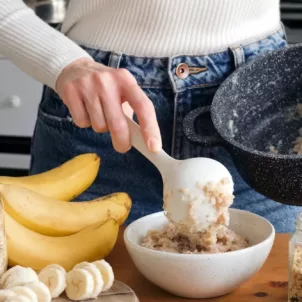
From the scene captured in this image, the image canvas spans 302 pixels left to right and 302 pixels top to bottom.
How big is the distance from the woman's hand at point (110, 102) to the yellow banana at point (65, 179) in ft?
0.35

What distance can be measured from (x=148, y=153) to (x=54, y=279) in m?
0.17

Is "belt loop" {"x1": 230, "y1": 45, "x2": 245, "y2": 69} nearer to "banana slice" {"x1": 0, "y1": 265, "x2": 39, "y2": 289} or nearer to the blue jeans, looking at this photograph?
the blue jeans

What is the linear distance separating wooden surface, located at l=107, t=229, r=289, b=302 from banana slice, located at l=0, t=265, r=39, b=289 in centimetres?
12

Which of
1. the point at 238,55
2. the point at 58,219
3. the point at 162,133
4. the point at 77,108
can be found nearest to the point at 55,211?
the point at 58,219

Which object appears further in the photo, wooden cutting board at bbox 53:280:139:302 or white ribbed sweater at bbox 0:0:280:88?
white ribbed sweater at bbox 0:0:280:88

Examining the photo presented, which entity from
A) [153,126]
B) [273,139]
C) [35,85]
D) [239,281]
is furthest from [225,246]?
[35,85]

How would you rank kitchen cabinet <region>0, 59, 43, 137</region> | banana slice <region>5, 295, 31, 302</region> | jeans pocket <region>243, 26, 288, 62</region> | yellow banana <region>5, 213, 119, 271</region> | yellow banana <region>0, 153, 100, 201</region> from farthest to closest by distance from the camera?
kitchen cabinet <region>0, 59, 43, 137</region>
jeans pocket <region>243, 26, 288, 62</region>
yellow banana <region>0, 153, 100, 201</region>
yellow banana <region>5, 213, 119, 271</region>
banana slice <region>5, 295, 31, 302</region>

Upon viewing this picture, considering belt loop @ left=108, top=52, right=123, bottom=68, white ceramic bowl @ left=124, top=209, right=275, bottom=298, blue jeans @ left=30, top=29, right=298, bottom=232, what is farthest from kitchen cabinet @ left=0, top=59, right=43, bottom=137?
white ceramic bowl @ left=124, top=209, right=275, bottom=298

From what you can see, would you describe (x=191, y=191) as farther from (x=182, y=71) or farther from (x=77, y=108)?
(x=182, y=71)

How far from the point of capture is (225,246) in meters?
0.84

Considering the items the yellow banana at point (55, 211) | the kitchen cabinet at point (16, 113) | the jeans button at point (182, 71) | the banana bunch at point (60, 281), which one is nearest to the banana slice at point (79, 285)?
the banana bunch at point (60, 281)

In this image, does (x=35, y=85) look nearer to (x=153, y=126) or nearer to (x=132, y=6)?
(x=132, y=6)

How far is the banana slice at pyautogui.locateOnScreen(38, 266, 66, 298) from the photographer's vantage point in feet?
2.58

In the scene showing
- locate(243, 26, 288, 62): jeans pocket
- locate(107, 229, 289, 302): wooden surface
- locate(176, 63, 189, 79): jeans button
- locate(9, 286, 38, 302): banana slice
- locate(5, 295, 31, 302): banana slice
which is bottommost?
locate(107, 229, 289, 302): wooden surface
